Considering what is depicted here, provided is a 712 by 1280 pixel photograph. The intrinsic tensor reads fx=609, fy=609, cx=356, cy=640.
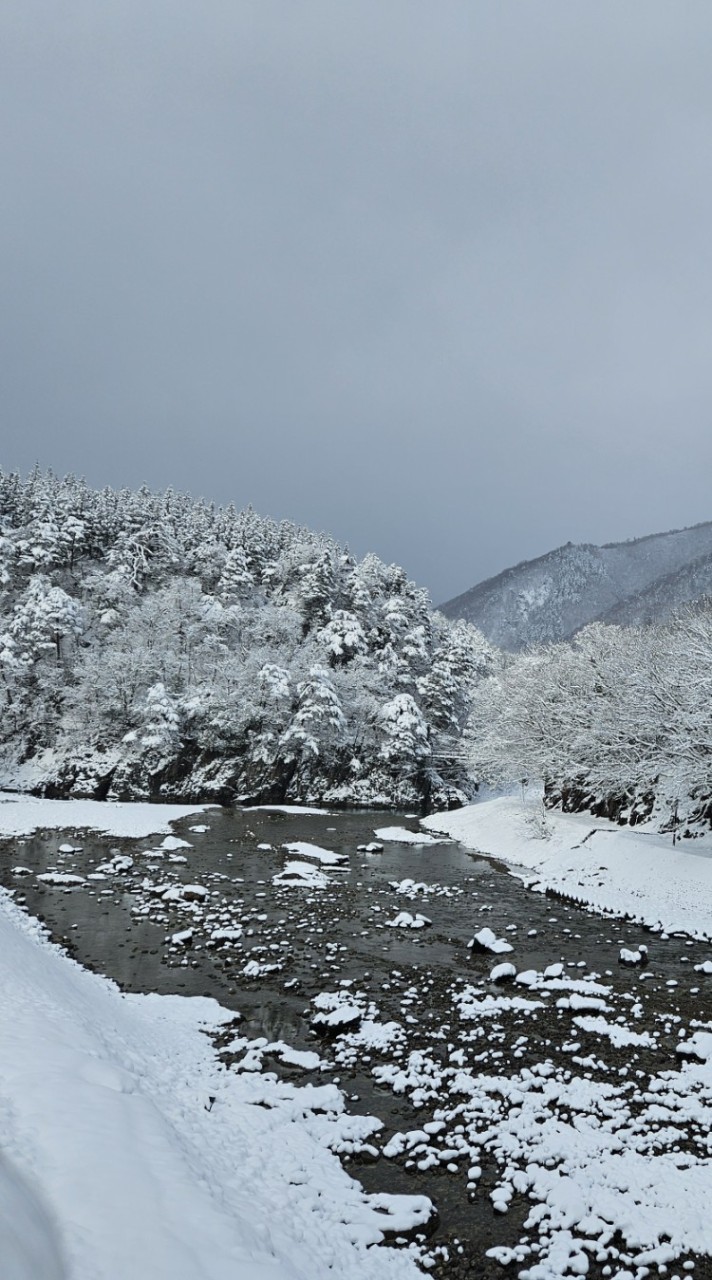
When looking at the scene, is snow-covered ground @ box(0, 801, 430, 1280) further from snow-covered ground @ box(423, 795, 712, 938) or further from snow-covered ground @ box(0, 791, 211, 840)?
snow-covered ground @ box(0, 791, 211, 840)

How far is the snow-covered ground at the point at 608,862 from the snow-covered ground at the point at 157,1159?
1440 cm

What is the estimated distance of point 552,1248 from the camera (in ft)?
21.8

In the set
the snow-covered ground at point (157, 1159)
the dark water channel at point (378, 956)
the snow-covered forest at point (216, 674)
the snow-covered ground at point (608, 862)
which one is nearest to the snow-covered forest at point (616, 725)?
the snow-covered ground at point (608, 862)

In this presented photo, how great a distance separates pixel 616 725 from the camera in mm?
28625

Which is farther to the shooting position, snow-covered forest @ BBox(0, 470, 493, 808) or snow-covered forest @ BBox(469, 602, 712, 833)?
snow-covered forest @ BBox(0, 470, 493, 808)

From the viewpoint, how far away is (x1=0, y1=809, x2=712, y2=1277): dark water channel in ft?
29.9

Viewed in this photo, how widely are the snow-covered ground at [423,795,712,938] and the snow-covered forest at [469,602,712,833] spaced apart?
77.4 inches

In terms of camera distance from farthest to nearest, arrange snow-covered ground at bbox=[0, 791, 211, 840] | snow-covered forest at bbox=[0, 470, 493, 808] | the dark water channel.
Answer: snow-covered forest at bbox=[0, 470, 493, 808]
snow-covered ground at bbox=[0, 791, 211, 840]
the dark water channel

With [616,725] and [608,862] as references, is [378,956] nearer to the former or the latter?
[608,862]

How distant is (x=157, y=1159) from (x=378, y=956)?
10107 mm

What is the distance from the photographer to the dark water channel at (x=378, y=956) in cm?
912

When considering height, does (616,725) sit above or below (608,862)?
above

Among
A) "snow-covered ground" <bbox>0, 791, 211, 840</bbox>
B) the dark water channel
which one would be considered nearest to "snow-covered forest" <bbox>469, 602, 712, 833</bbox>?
the dark water channel

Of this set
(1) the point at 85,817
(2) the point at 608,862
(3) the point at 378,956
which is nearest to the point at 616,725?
(2) the point at 608,862
